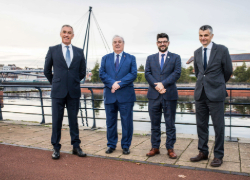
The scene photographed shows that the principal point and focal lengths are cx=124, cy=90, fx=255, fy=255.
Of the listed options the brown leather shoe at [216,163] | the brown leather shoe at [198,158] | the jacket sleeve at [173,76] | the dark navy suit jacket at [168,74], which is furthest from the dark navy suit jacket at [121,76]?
the brown leather shoe at [216,163]

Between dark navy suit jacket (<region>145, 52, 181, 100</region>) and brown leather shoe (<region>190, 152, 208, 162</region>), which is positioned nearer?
brown leather shoe (<region>190, 152, 208, 162</region>)

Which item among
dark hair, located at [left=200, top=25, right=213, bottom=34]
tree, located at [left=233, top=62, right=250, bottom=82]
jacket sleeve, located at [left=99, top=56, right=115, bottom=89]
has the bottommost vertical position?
tree, located at [left=233, top=62, right=250, bottom=82]

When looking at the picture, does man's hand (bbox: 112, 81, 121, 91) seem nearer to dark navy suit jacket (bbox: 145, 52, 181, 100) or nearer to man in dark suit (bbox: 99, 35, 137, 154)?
man in dark suit (bbox: 99, 35, 137, 154)

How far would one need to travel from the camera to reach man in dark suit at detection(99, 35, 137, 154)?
12.2 feet

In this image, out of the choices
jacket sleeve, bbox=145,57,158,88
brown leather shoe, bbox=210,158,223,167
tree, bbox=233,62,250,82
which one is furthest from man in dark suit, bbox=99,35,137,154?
tree, bbox=233,62,250,82

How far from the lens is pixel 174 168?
3078 millimetres

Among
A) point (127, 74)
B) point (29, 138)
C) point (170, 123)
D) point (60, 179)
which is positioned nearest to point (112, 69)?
point (127, 74)

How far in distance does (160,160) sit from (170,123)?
20.5 inches

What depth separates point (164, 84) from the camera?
341 centimetres

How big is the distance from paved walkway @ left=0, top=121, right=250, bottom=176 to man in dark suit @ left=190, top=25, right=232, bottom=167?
195 mm

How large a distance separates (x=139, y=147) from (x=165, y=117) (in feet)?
2.67

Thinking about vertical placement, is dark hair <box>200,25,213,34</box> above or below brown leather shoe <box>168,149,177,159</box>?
above

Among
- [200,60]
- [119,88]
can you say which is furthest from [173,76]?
[119,88]

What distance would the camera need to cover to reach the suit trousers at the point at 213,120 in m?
3.17
